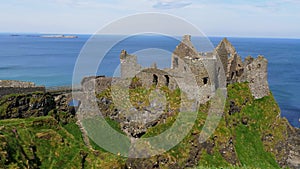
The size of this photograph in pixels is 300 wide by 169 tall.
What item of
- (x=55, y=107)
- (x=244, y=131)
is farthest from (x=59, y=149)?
(x=244, y=131)

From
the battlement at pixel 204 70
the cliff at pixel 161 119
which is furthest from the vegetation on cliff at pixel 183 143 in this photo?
the battlement at pixel 204 70

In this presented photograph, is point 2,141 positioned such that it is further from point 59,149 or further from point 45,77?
point 45,77

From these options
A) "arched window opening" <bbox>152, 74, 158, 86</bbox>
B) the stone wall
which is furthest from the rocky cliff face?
the stone wall

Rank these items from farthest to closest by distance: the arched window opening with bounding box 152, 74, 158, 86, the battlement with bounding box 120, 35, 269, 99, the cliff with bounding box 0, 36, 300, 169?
1. the arched window opening with bounding box 152, 74, 158, 86
2. the battlement with bounding box 120, 35, 269, 99
3. the cliff with bounding box 0, 36, 300, 169

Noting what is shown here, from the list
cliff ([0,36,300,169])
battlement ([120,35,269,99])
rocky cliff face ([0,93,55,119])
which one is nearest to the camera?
cliff ([0,36,300,169])

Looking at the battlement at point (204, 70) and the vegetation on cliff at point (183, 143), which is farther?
the battlement at point (204, 70)

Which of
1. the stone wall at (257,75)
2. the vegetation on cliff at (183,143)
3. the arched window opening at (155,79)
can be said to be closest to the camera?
the vegetation on cliff at (183,143)

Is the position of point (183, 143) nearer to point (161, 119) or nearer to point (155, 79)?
point (161, 119)

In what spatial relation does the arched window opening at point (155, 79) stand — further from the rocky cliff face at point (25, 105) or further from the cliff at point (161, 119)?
the rocky cliff face at point (25, 105)

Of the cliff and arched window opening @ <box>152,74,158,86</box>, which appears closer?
the cliff

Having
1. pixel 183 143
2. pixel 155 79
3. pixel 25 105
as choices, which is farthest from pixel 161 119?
pixel 25 105

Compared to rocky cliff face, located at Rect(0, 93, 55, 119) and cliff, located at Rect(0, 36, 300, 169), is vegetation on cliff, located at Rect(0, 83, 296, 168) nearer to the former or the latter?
cliff, located at Rect(0, 36, 300, 169)

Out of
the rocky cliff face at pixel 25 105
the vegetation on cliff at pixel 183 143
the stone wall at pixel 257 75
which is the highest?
the stone wall at pixel 257 75

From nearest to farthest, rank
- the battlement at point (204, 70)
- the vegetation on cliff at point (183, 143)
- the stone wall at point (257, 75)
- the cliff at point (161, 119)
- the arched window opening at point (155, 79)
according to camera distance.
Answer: the vegetation on cliff at point (183, 143) → the cliff at point (161, 119) → the battlement at point (204, 70) → the arched window opening at point (155, 79) → the stone wall at point (257, 75)
